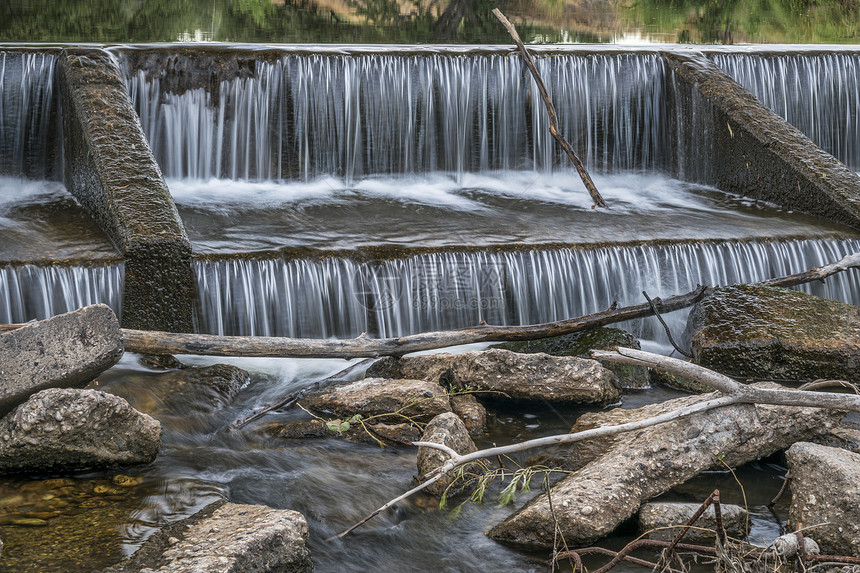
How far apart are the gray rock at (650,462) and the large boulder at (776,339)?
1.51 metres

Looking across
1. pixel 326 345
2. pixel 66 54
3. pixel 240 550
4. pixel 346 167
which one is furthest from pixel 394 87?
pixel 240 550

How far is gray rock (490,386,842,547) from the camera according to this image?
3914mm

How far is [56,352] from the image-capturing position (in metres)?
Result: 4.36

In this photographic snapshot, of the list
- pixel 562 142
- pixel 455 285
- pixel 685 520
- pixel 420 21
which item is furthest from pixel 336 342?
pixel 420 21

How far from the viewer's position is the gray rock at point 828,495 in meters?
3.69

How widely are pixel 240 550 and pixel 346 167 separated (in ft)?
22.3

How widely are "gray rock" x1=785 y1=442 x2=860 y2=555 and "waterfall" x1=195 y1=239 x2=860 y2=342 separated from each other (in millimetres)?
3226

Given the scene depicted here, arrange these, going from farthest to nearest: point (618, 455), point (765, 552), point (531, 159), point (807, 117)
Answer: point (807, 117) → point (531, 159) → point (618, 455) → point (765, 552)

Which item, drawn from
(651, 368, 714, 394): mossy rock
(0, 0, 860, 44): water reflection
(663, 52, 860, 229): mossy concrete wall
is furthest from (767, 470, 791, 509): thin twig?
(0, 0, 860, 44): water reflection

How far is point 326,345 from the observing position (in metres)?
5.51

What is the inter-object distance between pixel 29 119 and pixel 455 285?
489 centimetres

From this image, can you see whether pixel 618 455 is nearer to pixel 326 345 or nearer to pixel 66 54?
pixel 326 345

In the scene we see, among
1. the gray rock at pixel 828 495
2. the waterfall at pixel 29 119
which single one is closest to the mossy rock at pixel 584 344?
the gray rock at pixel 828 495

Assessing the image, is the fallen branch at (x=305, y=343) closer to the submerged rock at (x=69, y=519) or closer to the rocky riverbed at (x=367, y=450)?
the rocky riverbed at (x=367, y=450)
